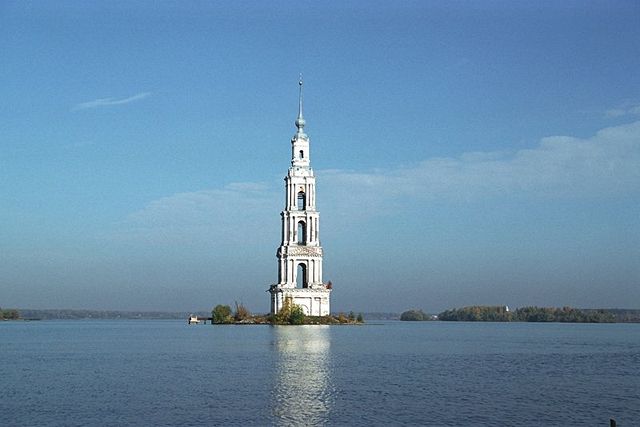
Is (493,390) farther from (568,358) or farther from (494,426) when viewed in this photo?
(568,358)

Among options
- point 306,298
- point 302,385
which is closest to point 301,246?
point 306,298

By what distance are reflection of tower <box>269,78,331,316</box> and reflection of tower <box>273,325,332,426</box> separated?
184 feet

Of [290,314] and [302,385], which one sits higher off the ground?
[290,314]

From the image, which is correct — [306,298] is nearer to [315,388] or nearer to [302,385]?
[302,385]

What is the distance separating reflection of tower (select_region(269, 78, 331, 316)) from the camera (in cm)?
14462

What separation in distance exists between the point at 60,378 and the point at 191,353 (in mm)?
24282

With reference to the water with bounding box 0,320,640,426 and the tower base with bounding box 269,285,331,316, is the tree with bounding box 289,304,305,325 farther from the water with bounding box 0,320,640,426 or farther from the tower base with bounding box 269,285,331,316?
the water with bounding box 0,320,640,426

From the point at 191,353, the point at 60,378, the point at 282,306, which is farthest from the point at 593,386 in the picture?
the point at 282,306

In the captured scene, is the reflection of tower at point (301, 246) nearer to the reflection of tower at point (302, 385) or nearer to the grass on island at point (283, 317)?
the grass on island at point (283, 317)

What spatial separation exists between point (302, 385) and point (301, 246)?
311ft

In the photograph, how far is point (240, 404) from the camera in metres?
43.9

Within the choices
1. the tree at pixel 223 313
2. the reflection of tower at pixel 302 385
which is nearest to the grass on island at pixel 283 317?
the tree at pixel 223 313

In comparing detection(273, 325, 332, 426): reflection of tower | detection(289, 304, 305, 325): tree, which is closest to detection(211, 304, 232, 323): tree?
detection(289, 304, 305, 325): tree

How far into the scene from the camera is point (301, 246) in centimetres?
14638
